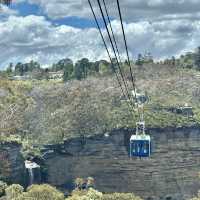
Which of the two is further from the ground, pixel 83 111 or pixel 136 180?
pixel 83 111

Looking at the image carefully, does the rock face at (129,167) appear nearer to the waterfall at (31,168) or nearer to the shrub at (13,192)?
the waterfall at (31,168)

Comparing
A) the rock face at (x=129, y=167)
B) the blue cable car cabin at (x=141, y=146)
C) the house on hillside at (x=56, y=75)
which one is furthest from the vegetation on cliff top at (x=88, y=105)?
the house on hillside at (x=56, y=75)

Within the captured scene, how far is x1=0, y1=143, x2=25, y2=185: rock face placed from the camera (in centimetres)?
7294

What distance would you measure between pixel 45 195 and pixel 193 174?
3103cm

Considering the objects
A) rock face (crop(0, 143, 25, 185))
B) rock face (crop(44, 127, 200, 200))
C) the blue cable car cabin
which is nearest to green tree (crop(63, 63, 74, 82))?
rock face (crop(44, 127, 200, 200))

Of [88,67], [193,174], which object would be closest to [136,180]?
[193,174]

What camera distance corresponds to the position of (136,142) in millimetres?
46031

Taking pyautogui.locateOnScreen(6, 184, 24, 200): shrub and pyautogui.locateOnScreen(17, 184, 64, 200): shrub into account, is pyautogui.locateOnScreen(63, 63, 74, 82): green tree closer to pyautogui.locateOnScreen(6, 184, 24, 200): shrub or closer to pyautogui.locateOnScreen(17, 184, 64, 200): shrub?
pyautogui.locateOnScreen(6, 184, 24, 200): shrub

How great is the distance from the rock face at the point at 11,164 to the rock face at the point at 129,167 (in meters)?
6.62

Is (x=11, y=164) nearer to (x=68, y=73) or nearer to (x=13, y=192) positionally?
(x=13, y=192)

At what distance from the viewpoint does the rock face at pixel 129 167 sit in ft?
275

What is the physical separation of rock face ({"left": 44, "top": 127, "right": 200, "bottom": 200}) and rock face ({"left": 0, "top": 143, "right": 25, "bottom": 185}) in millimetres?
6624

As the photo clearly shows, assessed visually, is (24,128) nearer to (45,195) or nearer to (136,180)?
(136,180)

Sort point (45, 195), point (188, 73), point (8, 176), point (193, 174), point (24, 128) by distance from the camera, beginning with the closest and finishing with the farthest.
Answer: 1. point (45, 195)
2. point (8, 176)
3. point (193, 174)
4. point (24, 128)
5. point (188, 73)
